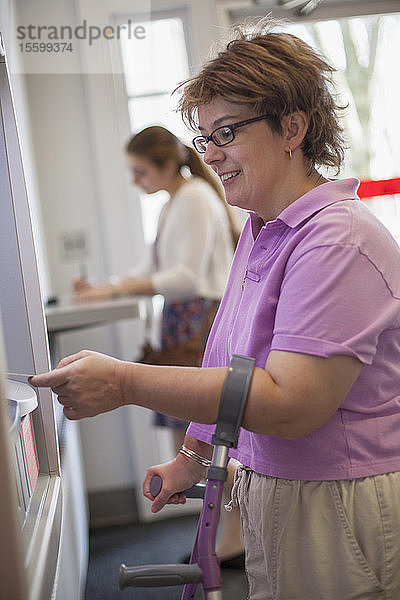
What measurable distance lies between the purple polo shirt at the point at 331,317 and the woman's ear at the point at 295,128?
0.09 meters

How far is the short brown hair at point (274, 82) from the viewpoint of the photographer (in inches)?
42.4

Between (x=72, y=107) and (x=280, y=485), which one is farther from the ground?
(x=72, y=107)

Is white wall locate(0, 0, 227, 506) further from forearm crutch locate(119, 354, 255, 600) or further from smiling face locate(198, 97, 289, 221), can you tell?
forearm crutch locate(119, 354, 255, 600)

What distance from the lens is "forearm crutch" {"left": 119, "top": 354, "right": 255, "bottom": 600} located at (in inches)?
35.7

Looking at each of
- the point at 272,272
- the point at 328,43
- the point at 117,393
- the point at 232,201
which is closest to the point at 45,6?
the point at 232,201

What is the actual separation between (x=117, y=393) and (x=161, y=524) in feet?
7.98

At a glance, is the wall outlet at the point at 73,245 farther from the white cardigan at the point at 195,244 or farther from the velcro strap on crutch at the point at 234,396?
the velcro strap on crutch at the point at 234,396

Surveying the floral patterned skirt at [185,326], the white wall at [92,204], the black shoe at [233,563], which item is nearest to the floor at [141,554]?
Answer: the black shoe at [233,563]

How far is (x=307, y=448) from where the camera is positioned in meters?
1.06

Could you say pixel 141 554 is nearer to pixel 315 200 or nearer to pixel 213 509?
pixel 213 509

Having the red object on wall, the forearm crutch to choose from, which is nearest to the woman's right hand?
the forearm crutch

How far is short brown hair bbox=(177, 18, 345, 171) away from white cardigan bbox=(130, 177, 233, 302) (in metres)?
1.36

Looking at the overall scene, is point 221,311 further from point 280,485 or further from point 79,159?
point 79,159

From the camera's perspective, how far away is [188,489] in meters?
1.23
